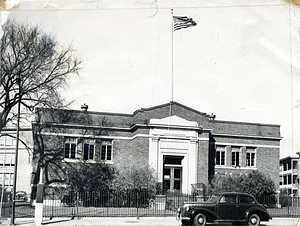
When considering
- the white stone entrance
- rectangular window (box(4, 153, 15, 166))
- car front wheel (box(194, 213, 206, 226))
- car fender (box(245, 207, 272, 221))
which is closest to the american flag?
car front wheel (box(194, 213, 206, 226))

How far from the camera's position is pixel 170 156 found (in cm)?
3406

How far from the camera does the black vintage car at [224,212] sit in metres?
17.8

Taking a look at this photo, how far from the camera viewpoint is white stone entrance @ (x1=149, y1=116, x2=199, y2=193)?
33.6m

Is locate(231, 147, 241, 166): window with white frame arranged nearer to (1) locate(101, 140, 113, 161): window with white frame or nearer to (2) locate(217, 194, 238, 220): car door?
(1) locate(101, 140, 113, 161): window with white frame

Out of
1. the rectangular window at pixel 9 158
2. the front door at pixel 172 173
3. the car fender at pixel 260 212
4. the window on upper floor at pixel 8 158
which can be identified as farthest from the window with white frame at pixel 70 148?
the car fender at pixel 260 212

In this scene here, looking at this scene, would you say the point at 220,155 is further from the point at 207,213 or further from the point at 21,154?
the point at 207,213

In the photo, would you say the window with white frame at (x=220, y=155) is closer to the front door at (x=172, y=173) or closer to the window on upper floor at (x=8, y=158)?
the front door at (x=172, y=173)

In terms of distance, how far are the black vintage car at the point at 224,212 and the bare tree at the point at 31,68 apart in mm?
14141

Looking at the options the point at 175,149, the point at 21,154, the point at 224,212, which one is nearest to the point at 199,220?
the point at 224,212

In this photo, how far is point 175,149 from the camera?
33625mm

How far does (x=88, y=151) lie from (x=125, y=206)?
26.3 feet

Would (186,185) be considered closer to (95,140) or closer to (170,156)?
(170,156)

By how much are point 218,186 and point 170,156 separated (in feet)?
15.3

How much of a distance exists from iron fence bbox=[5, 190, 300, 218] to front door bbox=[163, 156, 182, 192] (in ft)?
11.6
